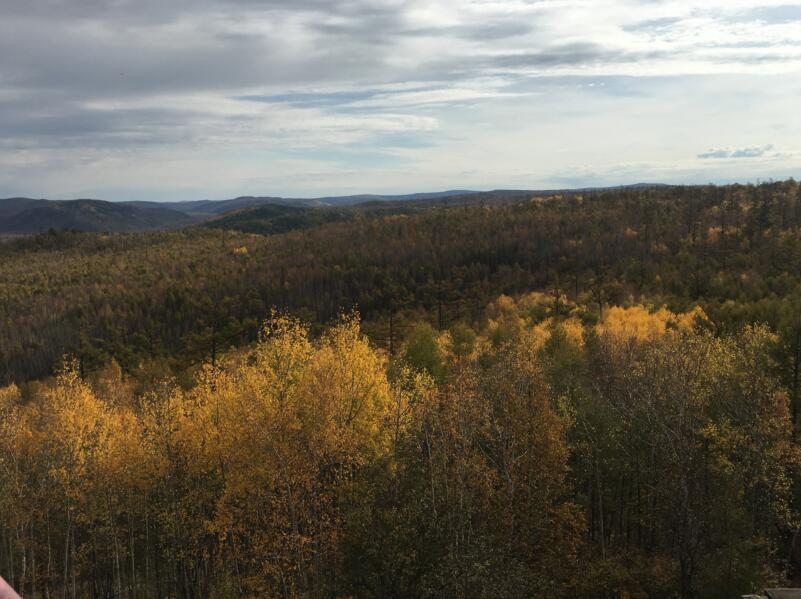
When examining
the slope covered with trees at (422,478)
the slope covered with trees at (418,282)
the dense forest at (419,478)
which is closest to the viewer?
the slope covered with trees at (422,478)

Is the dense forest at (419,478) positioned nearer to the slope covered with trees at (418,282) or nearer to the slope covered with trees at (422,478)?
the slope covered with trees at (422,478)

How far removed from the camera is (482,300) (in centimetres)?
15175

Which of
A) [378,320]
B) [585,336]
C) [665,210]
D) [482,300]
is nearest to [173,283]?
[378,320]

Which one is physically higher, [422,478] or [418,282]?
[422,478]

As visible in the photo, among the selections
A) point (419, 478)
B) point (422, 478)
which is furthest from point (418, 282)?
point (422, 478)

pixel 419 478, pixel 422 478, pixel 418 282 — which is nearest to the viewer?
pixel 422 478

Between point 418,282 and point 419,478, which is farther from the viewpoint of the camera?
point 418,282

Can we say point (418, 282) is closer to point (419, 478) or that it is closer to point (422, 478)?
point (419, 478)

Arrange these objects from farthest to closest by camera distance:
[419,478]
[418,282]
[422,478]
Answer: [418,282] → [419,478] → [422,478]

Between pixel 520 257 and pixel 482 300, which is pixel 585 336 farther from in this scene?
pixel 520 257

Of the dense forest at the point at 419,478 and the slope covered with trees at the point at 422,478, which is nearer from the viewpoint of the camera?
the slope covered with trees at the point at 422,478

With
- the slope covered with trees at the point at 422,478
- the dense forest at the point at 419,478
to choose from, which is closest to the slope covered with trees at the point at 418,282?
the dense forest at the point at 419,478

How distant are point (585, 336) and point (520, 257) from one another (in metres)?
115

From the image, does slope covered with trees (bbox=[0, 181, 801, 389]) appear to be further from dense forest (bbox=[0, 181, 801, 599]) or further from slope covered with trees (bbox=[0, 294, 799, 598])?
slope covered with trees (bbox=[0, 294, 799, 598])
